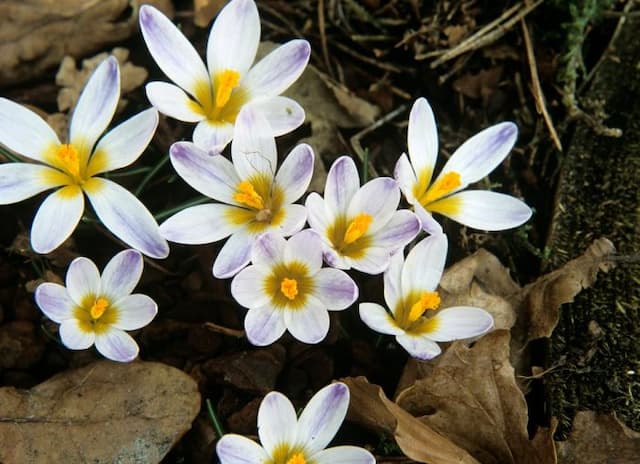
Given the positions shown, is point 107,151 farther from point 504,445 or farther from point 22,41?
point 504,445

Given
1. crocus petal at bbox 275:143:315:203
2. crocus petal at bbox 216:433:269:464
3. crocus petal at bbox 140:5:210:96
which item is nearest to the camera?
→ crocus petal at bbox 216:433:269:464

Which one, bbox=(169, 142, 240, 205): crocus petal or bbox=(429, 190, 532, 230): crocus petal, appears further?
bbox=(429, 190, 532, 230): crocus petal

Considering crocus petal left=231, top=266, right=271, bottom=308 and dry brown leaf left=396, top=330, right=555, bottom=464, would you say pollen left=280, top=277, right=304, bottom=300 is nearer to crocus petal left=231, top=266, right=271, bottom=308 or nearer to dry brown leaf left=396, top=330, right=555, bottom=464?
crocus petal left=231, top=266, right=271, bottom=308

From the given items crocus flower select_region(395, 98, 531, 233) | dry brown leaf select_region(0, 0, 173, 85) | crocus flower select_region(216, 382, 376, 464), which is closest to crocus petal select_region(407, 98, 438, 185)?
crocus flower select_region(395, 98, 531, 233)

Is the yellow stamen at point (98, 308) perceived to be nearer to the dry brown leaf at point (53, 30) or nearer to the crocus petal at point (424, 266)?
the crocus petal at point (424, 266)

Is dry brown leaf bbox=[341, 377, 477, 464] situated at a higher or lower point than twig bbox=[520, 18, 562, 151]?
lower

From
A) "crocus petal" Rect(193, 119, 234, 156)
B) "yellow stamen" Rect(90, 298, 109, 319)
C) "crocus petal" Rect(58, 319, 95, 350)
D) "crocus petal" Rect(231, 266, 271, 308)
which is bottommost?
"crocus petal" Rect(58, 319, 95, 350)

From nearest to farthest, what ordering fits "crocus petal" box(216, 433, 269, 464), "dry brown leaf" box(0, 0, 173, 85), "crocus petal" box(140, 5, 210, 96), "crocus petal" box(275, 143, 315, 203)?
"crocus petal" box(216, 433, 269, 464) < "crocus petal" box(275, 143, 315, 203) < "crocus petal" box(140, 5, 210, 96) < "dry brown leaf" box(0, 0, 173, 85)

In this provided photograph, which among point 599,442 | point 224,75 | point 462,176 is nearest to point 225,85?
point 224,75
